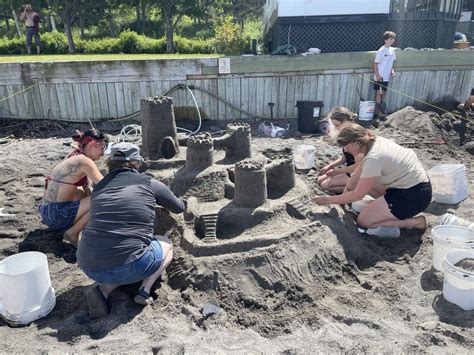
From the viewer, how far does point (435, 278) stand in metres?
3.49

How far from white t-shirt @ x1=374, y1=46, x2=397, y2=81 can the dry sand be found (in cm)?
467

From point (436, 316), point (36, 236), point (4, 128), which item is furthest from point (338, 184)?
point (4, 128)

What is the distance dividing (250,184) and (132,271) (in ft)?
4.36

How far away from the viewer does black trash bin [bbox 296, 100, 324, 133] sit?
7953 millimetres

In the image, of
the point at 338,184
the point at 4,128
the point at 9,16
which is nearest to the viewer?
the point at 338,184

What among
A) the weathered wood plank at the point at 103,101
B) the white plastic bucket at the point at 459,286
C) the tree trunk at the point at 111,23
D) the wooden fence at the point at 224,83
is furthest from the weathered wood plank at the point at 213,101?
the tree trunk at the point at 111,23

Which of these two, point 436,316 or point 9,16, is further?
point 9,16

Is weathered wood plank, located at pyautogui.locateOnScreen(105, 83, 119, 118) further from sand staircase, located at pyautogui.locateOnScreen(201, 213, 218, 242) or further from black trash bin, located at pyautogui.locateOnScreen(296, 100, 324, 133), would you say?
sand staircase, located at pyautogui.locateOnScreen(201, 213, 218, 242)

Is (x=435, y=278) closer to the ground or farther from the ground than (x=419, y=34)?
closer to the ground

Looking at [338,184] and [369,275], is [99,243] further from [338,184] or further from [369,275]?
[338,184]

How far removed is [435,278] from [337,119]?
179 centimetres

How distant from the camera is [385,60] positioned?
8.40m

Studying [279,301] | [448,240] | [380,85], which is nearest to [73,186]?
[279,301]

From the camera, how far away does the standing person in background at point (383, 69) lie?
8.28 meters
